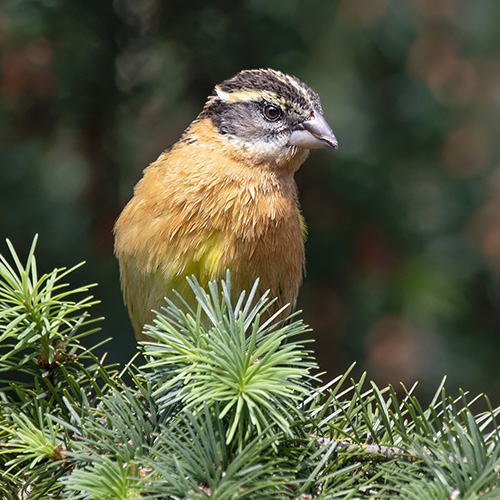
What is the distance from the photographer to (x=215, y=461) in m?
1.42

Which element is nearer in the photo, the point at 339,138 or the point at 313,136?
the point at 313,136

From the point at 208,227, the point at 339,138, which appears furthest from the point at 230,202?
the point at 339,138

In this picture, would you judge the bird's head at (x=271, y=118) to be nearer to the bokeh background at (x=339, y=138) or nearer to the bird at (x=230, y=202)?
the bird at (x=230, y=202)

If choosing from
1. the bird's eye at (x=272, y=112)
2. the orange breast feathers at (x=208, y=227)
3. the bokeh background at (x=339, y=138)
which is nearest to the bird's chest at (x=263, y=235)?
the orange breast feathers at (x=208, y=227)

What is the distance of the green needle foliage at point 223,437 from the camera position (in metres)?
1.40

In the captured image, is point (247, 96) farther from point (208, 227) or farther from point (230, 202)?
point (208, 227)

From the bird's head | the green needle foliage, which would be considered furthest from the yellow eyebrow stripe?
the green needle foliage

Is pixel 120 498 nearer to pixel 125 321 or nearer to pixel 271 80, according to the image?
pixel 271 80

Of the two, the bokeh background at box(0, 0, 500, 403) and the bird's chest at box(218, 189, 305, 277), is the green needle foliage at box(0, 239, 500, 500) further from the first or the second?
the bokeh background at box(0, 0, 500, 403)

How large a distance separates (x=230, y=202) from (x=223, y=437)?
60.0 inches

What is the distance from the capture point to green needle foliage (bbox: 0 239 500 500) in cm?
140

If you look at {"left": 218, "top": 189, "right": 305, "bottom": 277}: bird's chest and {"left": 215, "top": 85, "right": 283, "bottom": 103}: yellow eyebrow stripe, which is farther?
{"left": 215, "top": 85, "right": 283, "bottom": 103}: yellow eyebrow stripe

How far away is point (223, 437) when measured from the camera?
1.46m

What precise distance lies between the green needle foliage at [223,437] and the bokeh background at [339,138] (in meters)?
2.19
